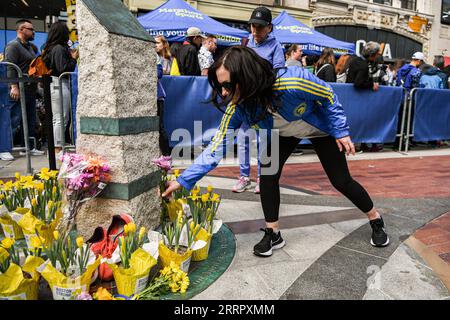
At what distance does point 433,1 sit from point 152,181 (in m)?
24.0

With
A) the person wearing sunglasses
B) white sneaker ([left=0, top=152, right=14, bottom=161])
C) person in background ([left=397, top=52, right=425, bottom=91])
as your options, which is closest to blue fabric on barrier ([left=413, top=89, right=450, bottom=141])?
person in background ([left=397, top=52, right=425, bottom=91])

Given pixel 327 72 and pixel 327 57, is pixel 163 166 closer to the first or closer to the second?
pixel 327 72

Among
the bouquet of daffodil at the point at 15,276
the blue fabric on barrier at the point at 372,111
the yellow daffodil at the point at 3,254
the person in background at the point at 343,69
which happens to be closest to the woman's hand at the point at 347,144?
the bouquet of daffodil at the point at 15,276

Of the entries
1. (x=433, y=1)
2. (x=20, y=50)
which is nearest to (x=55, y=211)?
(x=20, y=50)

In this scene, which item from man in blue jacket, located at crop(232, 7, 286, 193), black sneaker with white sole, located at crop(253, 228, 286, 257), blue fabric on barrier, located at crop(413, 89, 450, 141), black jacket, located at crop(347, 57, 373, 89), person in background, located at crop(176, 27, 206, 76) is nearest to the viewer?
black sneaker with white sole, located at crop(253, 228, 286, 257)

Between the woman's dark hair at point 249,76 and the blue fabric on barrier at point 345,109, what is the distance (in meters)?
3.65

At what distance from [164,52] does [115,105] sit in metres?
3.54

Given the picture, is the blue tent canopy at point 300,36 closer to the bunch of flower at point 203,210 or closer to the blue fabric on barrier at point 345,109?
the blue fabric on barrier at point 345,109

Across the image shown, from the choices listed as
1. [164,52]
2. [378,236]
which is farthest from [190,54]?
[378,236]

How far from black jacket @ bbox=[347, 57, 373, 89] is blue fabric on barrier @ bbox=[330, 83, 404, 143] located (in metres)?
0.15

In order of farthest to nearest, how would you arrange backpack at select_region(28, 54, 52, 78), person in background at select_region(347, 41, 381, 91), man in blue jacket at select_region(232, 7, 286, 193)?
person in background at select_region(347, 41, 381, 91) → backpack at select_region(28, 54, 52, 78) → man in blue jacket at select_region(232, 7, 286, 193)

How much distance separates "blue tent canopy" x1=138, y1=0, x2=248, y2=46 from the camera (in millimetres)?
8602

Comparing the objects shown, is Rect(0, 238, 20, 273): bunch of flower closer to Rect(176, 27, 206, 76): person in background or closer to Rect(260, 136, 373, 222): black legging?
Rect(260, 136, 373, 222): black legging

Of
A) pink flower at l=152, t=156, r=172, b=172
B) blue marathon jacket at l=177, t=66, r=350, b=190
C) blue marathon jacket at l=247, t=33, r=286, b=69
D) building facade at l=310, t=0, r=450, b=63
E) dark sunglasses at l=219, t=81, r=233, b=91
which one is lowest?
pink flower at l=152, t=156, r=172, b=172
